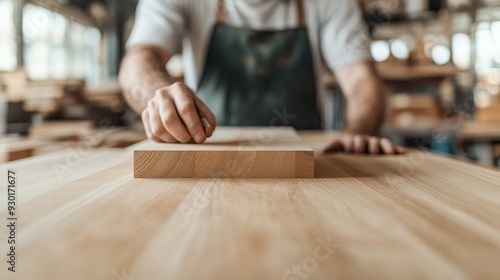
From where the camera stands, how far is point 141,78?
1.38m

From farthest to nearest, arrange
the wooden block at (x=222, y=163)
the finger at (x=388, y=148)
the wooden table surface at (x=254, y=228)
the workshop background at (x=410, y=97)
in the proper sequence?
the workshop background at (x=410, y=97) < the finger at (x=388, y=148) < the wooden block at (x=222, y=163) < the wooden table surface at (x=254, y=228)

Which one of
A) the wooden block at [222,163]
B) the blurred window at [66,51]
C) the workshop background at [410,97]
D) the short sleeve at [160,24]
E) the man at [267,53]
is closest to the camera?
the wooden block at [222,163]

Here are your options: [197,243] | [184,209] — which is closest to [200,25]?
[184,209]

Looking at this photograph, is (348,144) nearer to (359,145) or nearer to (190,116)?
(359,145)

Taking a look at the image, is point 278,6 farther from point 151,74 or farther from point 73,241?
point 73,241

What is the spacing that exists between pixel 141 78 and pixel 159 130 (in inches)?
21.5

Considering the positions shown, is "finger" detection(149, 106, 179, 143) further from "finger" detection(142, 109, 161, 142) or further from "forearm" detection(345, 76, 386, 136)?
"forearm" detection(345, 76, 386, 136)

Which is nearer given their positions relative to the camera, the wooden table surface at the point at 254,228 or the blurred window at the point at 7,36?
the wooden table surface at the point at 254,228

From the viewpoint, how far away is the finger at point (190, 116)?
868 millimetres

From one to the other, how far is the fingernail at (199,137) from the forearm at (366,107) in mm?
898

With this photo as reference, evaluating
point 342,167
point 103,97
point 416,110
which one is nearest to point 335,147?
point 342,167

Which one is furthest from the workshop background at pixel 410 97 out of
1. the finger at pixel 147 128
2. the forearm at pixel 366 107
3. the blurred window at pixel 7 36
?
the blurred window at pixel 7 36

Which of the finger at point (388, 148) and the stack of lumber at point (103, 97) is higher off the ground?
the stack of lumber at point (103, 97)

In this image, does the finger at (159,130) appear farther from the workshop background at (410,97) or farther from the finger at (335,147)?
the workshop background at (410,97)
